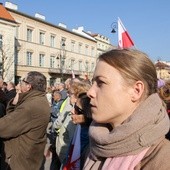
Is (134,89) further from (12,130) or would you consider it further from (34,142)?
(34,142)

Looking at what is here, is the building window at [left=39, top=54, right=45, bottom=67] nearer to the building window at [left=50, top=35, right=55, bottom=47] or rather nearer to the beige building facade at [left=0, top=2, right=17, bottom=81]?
the building window at [left=50, top=35, right=55, bottom=47]

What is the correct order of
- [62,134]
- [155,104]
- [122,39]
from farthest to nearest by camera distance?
[122,39] → [62,134] → [155,104]

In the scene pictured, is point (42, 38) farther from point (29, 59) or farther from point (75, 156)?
point (75, 156)

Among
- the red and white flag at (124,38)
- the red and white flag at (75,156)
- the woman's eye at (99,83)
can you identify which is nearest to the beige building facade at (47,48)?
the red and white flag at (124,38)

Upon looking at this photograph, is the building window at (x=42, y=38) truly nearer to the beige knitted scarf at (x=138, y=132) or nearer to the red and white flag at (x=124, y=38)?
the red and white flag at (x=124, y=38)

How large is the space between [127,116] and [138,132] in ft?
0.51

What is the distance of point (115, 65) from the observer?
1521mm

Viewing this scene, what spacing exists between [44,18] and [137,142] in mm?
53189

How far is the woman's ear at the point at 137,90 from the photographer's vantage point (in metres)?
1.50

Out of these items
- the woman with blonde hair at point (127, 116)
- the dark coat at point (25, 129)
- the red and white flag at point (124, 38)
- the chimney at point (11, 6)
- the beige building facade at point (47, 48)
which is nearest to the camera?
the woman with blonde hair at point (127, 116)

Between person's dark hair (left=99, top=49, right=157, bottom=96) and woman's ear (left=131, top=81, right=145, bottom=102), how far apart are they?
0.02 meters

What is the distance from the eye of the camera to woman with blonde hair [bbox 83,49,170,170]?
137cm

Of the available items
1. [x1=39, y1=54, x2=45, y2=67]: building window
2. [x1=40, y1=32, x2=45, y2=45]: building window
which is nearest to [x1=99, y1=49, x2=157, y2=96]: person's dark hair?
[x1=39, y1=54, x2=45, y2=67]: building window

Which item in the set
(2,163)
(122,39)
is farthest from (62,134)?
(122,39)
